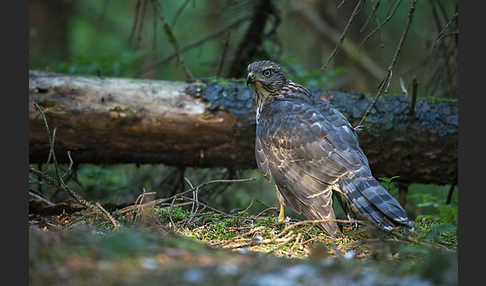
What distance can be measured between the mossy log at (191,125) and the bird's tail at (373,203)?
216cm

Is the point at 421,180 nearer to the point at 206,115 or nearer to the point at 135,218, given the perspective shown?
the point at 206,115

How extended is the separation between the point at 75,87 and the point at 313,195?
148 inches

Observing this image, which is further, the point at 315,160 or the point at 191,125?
the point at 191,125

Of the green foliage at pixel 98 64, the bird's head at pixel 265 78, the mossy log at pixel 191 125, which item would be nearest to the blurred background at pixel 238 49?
the green foliage at pixel 98 64

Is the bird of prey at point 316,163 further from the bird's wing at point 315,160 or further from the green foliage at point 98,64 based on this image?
the green foliage at point 98,64

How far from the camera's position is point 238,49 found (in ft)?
25.2

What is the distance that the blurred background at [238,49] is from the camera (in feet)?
20.5

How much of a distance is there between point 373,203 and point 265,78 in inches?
89.9

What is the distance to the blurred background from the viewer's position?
626 cm

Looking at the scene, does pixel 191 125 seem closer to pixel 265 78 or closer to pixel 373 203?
pixel 265 78

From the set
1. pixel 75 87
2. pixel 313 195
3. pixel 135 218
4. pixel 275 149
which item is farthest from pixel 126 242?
pixel 75 87

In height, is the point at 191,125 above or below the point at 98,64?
below

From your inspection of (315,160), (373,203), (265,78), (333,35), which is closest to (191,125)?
(265,78)

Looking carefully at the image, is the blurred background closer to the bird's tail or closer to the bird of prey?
the bird of prey
